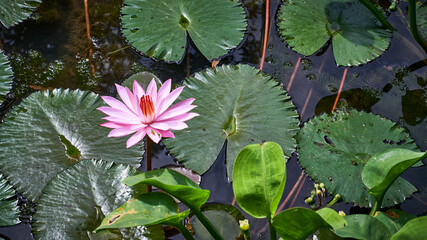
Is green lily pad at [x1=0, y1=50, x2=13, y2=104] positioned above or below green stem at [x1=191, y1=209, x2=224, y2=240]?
above

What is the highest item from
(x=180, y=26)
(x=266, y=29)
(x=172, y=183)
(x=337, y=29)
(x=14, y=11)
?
(x=14, y=11)

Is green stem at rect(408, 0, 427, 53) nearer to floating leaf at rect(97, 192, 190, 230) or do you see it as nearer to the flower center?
the flower center

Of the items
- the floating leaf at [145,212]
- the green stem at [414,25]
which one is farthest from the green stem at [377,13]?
the floating leaf at [145,212]

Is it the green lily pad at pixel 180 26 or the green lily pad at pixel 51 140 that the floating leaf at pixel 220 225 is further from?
the green lily pad at pixel 180 26

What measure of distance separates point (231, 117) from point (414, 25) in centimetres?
133

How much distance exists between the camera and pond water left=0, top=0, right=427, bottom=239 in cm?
238

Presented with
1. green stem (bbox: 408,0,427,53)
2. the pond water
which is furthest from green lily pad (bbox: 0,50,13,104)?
green stem (bbox: 408,0,427,53)

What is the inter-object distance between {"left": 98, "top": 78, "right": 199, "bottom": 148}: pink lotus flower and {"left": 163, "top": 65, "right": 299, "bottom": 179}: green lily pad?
427 millimetres

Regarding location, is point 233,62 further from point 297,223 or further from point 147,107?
point 297,223

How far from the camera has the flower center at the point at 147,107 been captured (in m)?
1.54

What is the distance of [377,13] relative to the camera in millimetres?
2555

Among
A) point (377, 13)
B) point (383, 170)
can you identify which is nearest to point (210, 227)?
point (383, 170)

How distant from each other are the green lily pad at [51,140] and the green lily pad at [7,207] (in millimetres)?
41

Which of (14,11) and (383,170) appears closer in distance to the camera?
(383,170)
